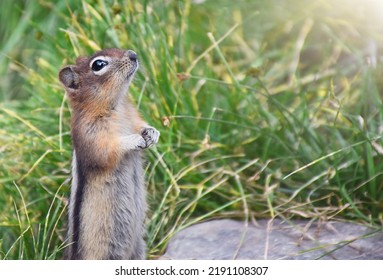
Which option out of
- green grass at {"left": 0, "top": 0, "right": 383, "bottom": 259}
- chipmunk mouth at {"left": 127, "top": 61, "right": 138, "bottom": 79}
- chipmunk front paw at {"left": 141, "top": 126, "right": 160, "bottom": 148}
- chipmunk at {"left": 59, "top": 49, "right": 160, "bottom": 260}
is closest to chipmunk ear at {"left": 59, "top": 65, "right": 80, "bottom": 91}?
chipmunk at {"left": 59, "top": 49, "right": 160, "bottom": 260}

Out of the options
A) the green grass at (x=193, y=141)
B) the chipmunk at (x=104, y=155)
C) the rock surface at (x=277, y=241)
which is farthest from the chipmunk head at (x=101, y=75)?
the rock surface at (x=277, y=241)

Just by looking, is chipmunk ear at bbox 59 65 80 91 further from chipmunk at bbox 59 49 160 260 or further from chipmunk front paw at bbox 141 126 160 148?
chipmunk front paw at bbox 141 126 160 148

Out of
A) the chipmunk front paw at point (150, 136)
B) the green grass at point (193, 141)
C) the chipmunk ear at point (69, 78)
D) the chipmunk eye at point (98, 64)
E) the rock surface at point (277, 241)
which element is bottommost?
the rock surface at point (277, 241)

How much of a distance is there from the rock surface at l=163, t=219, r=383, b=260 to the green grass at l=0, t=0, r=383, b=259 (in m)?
0.06

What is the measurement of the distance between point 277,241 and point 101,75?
3.52 feet

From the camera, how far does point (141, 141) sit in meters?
3.34

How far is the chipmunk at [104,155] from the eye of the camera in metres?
3.40

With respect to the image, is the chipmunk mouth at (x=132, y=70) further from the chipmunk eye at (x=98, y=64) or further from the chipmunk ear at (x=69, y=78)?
the chipmunk ear at (x=69, y=78)

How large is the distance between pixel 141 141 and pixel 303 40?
2.14 metres

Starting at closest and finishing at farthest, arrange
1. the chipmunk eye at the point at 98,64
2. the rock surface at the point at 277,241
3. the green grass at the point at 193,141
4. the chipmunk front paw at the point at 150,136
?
1. the chipmunk front paw at the point at 150,136
2. the chipmunk eye at the point at 98,64
3. the rock surface at the point at 277,241
4. the green grass at the point at 193,141

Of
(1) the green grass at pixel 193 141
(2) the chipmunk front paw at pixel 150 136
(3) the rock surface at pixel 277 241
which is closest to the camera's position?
(2) the chipmunk front paw at pixel 150 136

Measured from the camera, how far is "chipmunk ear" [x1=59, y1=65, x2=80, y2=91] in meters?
3.48

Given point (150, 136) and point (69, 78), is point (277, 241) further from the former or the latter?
point (69, 78)
